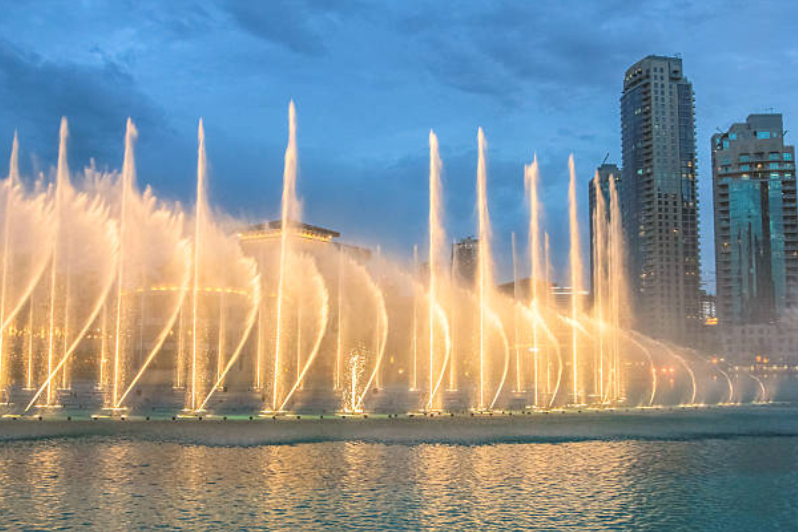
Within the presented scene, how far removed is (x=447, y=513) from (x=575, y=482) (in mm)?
4953

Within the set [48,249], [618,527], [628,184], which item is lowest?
[618,527]

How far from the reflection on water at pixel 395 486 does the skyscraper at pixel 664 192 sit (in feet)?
532

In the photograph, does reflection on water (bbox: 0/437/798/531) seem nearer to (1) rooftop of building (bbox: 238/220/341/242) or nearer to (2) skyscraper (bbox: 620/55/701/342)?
(1) rooftop of building (bbox: 238/220/341/242)

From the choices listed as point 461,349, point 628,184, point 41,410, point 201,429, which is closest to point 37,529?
point 201,429

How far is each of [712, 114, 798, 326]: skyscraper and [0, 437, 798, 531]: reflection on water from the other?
163m

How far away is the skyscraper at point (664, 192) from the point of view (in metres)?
181

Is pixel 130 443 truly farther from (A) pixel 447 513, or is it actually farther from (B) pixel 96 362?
(B) pixel 96 362

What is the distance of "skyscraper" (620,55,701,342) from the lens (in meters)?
181

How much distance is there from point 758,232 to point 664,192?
22976mm

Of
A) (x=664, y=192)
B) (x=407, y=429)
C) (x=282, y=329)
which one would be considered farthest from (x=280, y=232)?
(x=664, y=192)

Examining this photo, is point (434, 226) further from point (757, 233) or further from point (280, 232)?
point (757, 233)

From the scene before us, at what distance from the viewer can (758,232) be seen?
6900 inches

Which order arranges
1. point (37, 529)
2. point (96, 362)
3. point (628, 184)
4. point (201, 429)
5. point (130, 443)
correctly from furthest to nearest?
point (628, 184), point (96, 362), point (201, 429), point (130, 443), point (37, 529)

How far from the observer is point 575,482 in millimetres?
19797
